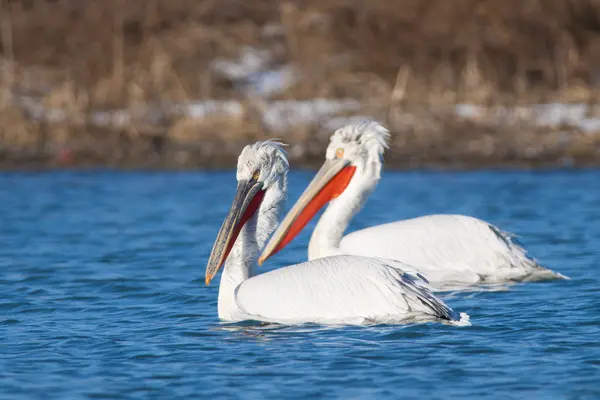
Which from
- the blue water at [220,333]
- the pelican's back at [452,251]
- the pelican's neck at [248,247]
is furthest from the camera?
the pelican's back at [452,251]

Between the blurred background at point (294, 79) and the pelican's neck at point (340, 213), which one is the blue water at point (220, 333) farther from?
the blurred background at point (294, 79)

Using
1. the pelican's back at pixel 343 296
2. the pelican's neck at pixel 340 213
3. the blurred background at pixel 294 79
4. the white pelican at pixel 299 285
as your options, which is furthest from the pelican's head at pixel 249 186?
the blurred background at pixel 294 79

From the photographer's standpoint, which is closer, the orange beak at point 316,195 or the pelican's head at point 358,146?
the orange beak at point 316,195

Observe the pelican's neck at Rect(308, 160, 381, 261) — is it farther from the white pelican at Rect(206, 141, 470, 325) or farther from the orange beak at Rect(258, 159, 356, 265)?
the white pelican at Rect(206, 141, 470, 325)

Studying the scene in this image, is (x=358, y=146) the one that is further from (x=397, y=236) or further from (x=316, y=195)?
(x=397, y=236)

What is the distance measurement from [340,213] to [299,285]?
1.85 m

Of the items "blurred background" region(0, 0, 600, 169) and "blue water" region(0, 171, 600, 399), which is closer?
"blue water" region(0, 171, 600, 399)

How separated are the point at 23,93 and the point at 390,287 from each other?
12.1m

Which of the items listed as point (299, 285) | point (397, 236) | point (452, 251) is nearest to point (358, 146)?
point (397, 236)

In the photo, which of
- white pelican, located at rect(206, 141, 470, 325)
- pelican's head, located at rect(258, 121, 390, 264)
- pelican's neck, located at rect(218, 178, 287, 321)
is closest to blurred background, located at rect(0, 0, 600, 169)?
pelican's head, located at rect(258, 121, 390, 264)

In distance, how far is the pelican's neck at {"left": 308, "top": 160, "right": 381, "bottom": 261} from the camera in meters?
7.91

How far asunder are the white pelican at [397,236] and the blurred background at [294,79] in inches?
262

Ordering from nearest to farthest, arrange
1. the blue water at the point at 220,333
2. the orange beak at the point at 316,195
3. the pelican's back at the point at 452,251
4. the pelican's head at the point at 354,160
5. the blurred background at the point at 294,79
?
the blue water at the point at 220,333 → the orange beak at the point at 316,195 → the pelican's back at the point at 452,251 → the pelican's head at the point at 354,160 → the blurred background at the point at 294,79

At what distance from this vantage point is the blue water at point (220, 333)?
5145mm
